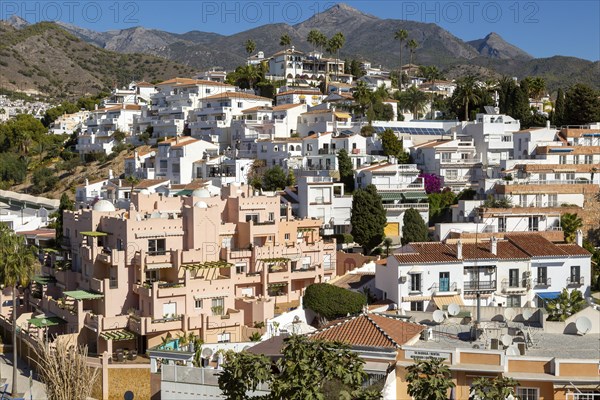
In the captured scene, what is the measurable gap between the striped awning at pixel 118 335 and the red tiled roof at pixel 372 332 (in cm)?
1186

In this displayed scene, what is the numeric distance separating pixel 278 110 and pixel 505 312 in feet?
152

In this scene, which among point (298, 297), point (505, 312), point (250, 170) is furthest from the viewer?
point (250, 170)

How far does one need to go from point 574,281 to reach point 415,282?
814 centimetres

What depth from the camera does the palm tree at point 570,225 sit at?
47.0 metres

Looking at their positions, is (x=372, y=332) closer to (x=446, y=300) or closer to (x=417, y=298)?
(x=417, y=298)

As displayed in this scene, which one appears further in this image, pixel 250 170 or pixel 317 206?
pixel 250 170

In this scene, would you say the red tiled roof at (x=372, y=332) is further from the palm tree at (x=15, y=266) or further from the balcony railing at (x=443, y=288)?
the palm tree at (x=15, y=266)

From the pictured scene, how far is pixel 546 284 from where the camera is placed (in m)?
38.8

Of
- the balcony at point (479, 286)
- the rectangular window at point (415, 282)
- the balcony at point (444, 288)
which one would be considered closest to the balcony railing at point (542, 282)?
the balcony at point (479, 286)

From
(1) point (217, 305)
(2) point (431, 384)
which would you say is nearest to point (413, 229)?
(1) point (217, 305)

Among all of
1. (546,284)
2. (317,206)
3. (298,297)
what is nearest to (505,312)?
(546,284)

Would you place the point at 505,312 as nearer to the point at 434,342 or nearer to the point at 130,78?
the point at 434,342

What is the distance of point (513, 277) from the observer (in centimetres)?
3816

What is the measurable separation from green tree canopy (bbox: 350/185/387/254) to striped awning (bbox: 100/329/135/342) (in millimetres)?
18719
